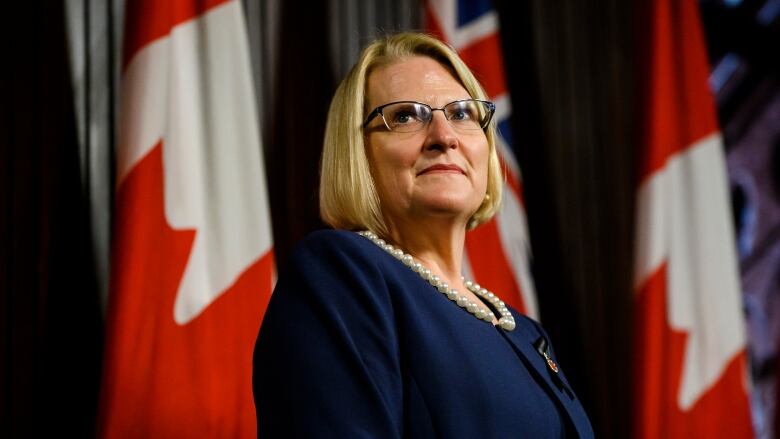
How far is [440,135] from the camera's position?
1.42 m

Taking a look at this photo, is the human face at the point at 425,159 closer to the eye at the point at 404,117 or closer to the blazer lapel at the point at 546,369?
the eye at the point at 404,117

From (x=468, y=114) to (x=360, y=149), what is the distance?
19 cm

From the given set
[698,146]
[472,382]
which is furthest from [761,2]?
[472,382]

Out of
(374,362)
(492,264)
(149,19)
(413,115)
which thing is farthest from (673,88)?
(374,362)

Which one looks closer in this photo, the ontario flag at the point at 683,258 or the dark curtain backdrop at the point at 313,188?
the dark curtain backdrop at the point at 313,188

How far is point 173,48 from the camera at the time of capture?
7.12 feet

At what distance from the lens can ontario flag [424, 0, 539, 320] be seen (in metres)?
2.60

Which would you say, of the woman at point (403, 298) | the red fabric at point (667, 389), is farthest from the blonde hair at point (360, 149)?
the red fabric at point (667, 389)

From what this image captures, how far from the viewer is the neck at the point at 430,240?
57.1 inches

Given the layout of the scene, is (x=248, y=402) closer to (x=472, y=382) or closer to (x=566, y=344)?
(x=472, y=382)

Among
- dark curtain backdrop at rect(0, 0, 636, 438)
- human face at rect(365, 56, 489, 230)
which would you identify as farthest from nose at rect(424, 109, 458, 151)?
dark curtain backdrop at rect(0, 0, 636, 438)

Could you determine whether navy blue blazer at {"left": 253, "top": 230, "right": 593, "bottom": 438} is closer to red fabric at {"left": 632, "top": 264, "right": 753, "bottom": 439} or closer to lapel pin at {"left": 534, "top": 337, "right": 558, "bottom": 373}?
lapel pin at {"left": 534, "top": 337, "right": 558, "bottom": 373}

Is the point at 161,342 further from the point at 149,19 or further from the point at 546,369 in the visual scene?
the point at 546,369

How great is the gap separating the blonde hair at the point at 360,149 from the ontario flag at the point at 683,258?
4.62 feet
